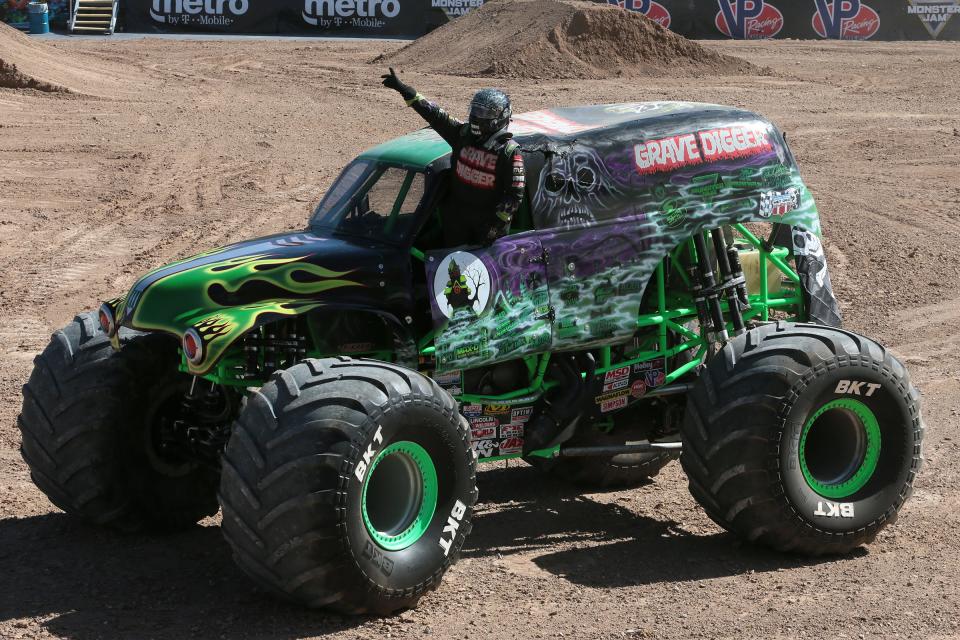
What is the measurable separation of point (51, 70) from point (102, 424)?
19.9 meters

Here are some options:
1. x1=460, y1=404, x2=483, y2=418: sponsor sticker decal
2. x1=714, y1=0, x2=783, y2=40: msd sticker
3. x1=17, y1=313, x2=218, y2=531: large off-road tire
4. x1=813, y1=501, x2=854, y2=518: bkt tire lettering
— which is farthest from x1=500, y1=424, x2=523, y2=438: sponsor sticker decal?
x1=714, y1=0, x2=783, y2=40: msd sticker

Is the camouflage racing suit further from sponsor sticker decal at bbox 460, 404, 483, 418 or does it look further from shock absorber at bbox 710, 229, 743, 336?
shock absorber at bbox 710, 229, 743, 336

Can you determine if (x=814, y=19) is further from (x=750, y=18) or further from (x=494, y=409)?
(x=494, y=409)

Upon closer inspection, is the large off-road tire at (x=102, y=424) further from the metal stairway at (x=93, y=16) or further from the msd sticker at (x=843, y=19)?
the msd sticker at (x=843, y=19)

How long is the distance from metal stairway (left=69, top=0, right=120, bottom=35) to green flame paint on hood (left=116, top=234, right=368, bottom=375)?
104 feet

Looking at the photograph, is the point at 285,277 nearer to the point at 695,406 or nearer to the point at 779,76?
the point at 695,406

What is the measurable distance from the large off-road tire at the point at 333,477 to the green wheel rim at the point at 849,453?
2.37 metres

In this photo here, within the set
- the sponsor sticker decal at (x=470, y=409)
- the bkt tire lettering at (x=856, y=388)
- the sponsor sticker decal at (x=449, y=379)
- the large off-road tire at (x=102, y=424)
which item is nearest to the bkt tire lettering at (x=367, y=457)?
the sponsor sticker decal at (x=449, y=379)

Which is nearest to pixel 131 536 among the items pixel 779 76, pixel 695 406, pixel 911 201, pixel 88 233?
pixel 695 406

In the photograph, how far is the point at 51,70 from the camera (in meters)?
25.8

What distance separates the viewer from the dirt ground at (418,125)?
7.05 metres

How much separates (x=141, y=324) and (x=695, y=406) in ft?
10.4

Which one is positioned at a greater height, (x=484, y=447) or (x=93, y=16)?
(x=93, y=16)

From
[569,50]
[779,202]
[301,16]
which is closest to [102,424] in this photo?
[779,202]
